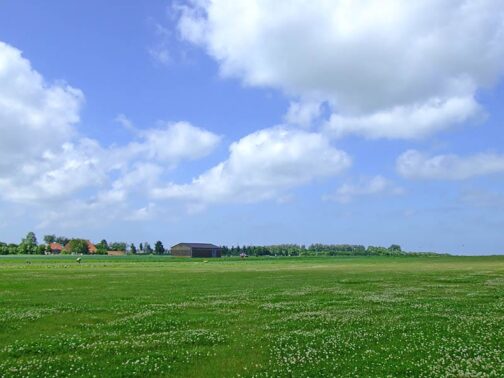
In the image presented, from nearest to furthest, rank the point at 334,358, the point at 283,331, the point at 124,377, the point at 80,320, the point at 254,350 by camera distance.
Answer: the point at 124,377 < the point at 334,358 < the point at 254,350 < the point at 283,331 < the point at 80,320

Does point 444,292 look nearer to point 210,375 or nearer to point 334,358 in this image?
point 334,358

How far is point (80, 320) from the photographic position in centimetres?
2397

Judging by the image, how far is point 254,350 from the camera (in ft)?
55.9

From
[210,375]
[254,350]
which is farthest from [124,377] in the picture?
[254,350]

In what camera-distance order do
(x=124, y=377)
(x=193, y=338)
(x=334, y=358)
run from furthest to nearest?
(x=193, y=338) < (x=334, y=358) < (x=124, y=377)

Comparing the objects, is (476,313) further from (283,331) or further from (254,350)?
(254,350)

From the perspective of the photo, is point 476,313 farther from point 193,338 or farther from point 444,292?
point 193,338

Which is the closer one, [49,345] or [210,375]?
[210,375]

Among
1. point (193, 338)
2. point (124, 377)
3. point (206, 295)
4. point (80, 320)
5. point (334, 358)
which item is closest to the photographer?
point (124, 377)

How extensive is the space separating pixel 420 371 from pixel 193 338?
891cm

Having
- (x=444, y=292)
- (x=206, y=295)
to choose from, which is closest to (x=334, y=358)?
(x=206, y=295)

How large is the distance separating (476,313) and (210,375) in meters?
17.3

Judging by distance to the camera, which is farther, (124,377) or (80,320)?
(80,320)

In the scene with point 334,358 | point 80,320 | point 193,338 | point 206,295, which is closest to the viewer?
point 334,358
